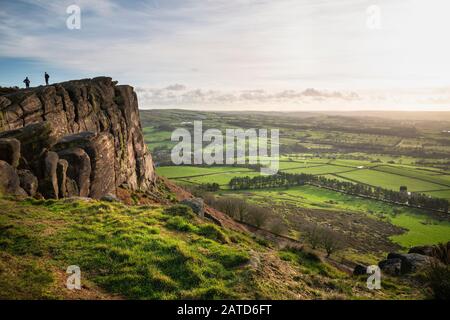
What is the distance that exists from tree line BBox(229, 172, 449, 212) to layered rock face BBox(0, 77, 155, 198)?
97.4m

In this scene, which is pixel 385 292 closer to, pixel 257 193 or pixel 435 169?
pixel 257 193

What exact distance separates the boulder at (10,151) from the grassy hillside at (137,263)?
5.90 metres

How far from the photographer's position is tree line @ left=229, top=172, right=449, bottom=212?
13838 cm

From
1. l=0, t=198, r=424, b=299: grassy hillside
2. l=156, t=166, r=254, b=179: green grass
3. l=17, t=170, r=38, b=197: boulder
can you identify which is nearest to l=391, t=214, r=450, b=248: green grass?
l=156, t=166, r=254, b=179: green grass

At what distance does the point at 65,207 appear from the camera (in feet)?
84.7

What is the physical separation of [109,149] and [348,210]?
381 ft

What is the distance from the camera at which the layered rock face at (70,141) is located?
30.9 metres

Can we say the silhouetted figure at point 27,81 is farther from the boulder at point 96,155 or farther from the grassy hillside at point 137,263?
the grassy hillside at point 137,263

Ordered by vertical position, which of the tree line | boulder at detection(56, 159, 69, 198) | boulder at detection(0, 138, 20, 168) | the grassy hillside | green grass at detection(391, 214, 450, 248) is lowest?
green grass at detection(391, 214, 450, 248)

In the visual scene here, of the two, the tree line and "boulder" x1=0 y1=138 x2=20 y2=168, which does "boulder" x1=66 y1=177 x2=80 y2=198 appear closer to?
"boulder" x1=0 y1=138 x2=20 y2=168

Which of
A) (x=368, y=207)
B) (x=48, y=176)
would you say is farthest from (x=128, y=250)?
(x=368, y=207)

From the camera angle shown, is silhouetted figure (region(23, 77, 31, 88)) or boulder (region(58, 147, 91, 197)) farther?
silhouetted figure (region(23, 77, 31, 88))
